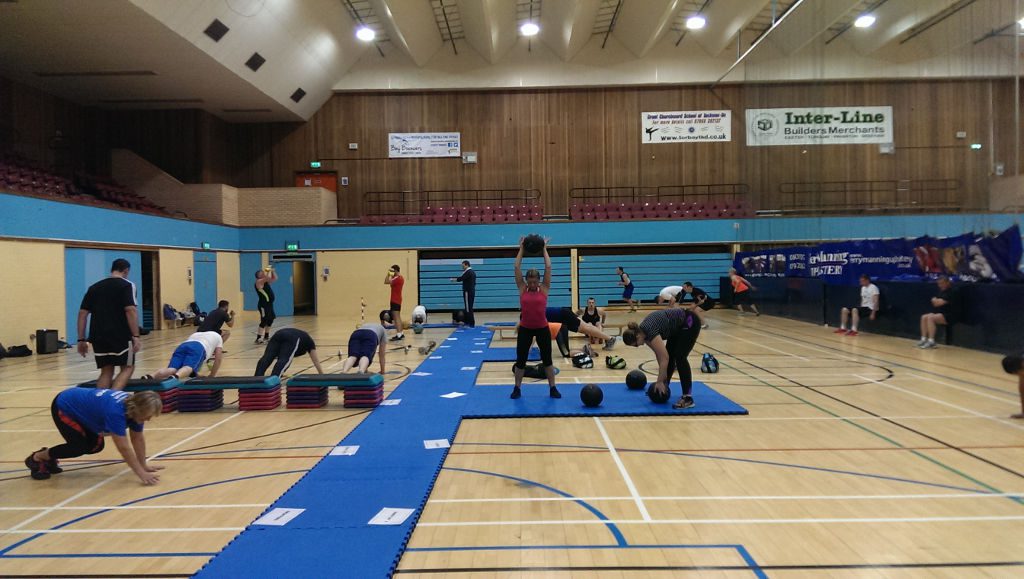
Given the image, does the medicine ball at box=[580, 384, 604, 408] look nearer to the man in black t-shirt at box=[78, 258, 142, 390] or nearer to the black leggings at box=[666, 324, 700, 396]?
the black leggings at box=[666, 324, 700, 396]

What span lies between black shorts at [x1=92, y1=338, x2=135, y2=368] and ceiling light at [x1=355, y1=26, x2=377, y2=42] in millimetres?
16982

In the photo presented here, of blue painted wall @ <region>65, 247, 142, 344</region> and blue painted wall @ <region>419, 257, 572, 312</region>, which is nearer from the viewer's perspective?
blue painted wall @ <region>65, 247, 142, 344</region>

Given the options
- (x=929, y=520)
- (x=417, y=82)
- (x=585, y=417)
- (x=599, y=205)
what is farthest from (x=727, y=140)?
(x=929, y=520)

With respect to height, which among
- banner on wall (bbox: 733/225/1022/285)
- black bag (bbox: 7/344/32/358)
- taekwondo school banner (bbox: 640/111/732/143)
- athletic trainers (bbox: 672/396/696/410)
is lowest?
athletic trainers (bbox: 672/396/696/410)

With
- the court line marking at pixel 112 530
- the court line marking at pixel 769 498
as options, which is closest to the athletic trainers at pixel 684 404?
the court line marking at pixel 769 498

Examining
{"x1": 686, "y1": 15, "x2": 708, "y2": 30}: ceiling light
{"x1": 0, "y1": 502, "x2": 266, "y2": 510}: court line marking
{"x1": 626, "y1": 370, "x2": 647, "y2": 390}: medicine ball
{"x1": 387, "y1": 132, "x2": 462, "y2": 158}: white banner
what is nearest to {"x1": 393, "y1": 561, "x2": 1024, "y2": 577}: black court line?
{"x1": 0, "y1": 502, "x2": 266, "y2": 510}: court line marking

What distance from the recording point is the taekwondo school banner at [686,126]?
24812mm

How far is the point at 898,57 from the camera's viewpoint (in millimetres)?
19156

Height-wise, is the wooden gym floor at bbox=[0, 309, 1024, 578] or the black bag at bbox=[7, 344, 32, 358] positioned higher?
the black bag at bbox=[7, 344, 32, 358]

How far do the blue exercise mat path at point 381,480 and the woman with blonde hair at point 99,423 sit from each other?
1.20m

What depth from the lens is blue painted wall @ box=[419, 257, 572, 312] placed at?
23.4 meters

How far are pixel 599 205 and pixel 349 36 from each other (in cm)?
1109

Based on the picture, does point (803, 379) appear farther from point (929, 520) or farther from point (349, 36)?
point (349, 36)

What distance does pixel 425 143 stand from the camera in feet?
81.0
